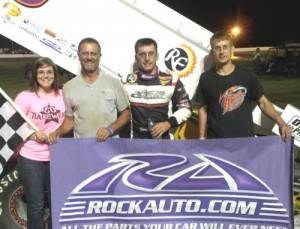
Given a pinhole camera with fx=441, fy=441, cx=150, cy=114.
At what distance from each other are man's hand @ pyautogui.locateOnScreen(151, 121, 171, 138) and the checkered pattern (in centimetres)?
103

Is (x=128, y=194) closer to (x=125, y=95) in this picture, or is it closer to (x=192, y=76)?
(x=125, y=95)

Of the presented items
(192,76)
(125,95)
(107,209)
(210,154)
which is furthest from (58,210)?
(192,76)

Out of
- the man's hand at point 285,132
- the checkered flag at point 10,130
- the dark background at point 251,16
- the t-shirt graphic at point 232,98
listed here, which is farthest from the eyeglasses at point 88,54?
the dark background at point 251,16

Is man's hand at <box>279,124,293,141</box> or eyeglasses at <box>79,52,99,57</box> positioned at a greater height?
eyeglasses at <box>79,52,99,57</box>

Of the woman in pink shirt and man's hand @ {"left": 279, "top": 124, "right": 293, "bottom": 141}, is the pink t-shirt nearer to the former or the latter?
the woman in pink shirt

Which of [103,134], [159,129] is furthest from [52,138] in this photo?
[159,129]

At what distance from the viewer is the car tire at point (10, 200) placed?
4.25m

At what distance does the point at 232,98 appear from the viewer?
3.56 metres

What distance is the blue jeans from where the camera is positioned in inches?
142

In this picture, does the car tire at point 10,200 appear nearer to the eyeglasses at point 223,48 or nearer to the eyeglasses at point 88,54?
the eyeglasses at point 88,54

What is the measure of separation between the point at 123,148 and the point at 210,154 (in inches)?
27.8

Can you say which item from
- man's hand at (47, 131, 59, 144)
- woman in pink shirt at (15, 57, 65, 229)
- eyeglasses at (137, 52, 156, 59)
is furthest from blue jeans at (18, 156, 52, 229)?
eyeglasses at (137, 52, 156, 59)

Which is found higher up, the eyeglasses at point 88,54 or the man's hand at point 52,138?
the eyeglasses at point 88,54

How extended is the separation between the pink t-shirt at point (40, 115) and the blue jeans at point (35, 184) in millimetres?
65
